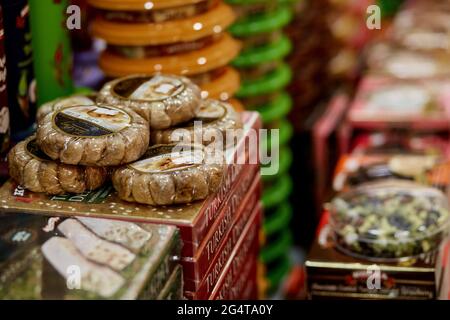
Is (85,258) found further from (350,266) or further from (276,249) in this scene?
(276,249)

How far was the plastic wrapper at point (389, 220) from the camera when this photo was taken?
1868 millimetres

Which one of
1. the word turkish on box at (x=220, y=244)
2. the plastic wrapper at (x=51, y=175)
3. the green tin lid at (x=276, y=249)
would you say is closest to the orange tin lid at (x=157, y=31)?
the word turkish on box at (x=220, y=244)

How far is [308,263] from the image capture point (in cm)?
187

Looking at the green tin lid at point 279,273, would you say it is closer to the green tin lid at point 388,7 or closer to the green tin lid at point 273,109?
the green tin lid at point 273,109

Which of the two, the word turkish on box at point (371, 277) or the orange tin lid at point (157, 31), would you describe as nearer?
the word turkish on box at point (371, 277)

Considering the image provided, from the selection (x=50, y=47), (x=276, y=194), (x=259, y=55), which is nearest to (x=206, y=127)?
(x=50, y=47)

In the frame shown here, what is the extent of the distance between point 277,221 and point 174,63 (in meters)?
0.95

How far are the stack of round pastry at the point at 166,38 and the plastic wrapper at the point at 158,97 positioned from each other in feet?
0.68

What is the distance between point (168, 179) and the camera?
58.1 inches

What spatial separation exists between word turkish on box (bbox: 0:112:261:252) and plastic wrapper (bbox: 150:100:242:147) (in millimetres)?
130

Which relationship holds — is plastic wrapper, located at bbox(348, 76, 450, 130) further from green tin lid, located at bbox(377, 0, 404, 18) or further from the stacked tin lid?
green tin lid, located at bbox(377, 0, 404, 18)

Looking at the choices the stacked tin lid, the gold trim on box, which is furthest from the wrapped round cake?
the stacked tin lid

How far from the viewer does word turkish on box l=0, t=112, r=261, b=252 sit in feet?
4.74

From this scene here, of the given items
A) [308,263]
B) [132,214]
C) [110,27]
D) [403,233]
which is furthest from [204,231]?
[110,27]
